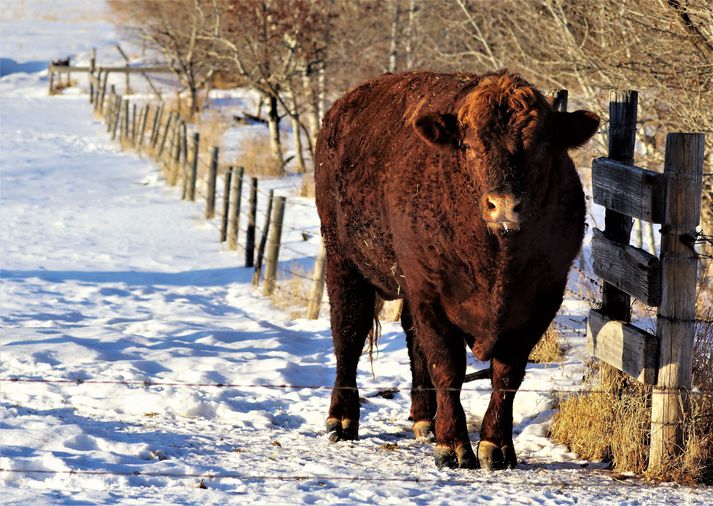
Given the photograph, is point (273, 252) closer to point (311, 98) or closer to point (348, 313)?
point (348, 313)

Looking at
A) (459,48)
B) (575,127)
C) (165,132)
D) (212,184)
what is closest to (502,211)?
(575,127)

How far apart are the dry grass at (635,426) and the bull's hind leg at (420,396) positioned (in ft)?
2.43

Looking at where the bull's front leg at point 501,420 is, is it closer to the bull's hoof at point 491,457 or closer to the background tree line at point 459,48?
the bull's hoof at point 491,457

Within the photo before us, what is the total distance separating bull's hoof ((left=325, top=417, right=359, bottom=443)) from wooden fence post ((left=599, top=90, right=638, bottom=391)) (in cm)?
147

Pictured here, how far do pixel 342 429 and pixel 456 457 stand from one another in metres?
0.96

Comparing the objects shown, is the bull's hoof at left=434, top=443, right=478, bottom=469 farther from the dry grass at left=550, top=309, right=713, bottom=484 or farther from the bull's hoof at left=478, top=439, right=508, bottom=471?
the dry grass at left=550, top=309, right=713, bottom=484

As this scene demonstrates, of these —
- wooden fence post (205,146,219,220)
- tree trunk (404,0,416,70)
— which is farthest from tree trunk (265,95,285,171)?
wooden fence post (205,146,219,220)

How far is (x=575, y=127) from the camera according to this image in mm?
5035

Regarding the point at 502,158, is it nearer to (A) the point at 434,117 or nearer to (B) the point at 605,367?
(A) the point at 434,117

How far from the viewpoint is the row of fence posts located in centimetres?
1206

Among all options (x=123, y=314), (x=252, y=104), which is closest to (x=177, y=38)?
(x=252, y=104)

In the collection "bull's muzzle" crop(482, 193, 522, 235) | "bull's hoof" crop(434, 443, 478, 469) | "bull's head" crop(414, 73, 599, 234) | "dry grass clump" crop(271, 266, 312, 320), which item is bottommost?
"dry grass clump" crop(271, 266, 312, 320)

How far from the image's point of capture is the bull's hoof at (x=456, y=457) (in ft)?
17.6

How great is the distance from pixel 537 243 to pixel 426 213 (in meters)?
0.64
